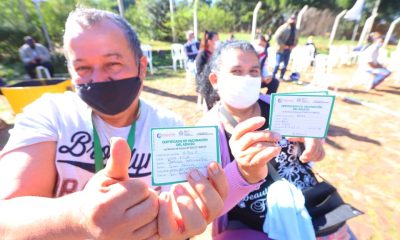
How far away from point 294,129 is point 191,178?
25.5 inches

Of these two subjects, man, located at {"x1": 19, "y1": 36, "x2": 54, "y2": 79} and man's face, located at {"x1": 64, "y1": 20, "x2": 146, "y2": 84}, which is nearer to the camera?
man's face, located at {"x1": 64, "y1": 20, "x2": 146, "y2": 84}

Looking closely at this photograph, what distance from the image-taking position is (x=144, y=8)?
22.5 metres

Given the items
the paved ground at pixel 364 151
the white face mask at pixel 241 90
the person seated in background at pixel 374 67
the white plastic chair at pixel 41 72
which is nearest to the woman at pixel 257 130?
the white face mask at pixel 241 90

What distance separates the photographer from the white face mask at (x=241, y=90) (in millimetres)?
1687

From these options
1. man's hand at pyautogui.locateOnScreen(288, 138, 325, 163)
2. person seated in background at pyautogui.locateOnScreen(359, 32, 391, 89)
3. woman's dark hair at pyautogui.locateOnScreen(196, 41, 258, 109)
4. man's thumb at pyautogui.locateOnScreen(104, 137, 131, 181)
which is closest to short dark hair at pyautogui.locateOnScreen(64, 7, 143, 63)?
man's thumb at pyautogui.locateOnScreen(104, 137, 131, 181)

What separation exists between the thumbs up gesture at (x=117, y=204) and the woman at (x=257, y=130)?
788 millimetres

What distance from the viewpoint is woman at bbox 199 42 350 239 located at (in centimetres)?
151

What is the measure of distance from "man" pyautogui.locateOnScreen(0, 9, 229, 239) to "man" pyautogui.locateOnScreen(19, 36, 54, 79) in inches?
311

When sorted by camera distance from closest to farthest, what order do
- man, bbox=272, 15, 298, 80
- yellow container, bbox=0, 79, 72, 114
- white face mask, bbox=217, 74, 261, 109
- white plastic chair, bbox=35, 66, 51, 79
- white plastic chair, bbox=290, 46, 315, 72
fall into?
white face mask, bbox=217, 74, 261, 109 → yellow container, bbox=0, 79, 72, 114 → white plastic chair, bbox=35, 66, 51, 79 → man, bbox=272, 15, 298, 80 → white plastic chair, bbox=290, 46, 315, 72

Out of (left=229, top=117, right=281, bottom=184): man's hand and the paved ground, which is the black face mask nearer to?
(left=229, top=117, right=281, bottom=184): man's hand

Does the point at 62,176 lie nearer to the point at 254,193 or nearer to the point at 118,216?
the point at 118,216

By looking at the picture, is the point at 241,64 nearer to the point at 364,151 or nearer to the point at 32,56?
the point at 364,151

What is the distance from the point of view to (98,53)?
1.05m

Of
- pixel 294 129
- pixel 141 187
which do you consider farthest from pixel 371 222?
pixel 141 187
